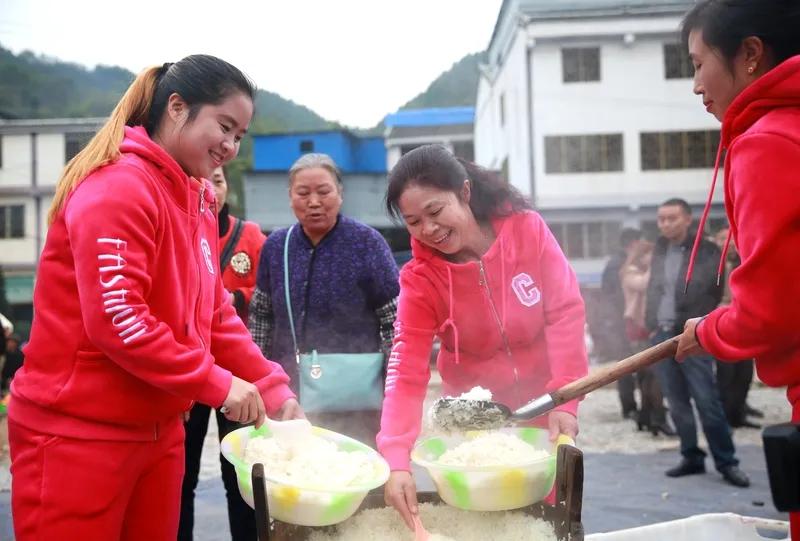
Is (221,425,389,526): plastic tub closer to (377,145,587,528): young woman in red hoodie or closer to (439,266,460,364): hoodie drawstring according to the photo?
(377,145,587,528): young woman in red hoodie

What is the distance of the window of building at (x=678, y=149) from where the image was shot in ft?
37.8

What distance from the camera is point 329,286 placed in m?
2.80

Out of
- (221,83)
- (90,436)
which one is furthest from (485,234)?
(90,436)

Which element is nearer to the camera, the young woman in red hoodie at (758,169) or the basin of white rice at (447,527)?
the young woman in red hoodie at (758,169)

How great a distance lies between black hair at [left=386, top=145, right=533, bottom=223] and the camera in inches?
74.2

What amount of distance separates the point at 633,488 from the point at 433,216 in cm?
292

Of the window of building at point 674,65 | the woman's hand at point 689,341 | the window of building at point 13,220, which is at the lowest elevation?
the woman's hand at point 689,341

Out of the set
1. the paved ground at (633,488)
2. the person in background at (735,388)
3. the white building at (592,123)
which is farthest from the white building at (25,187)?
the person in background at (735,388)

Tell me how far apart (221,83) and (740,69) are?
3.55 feet

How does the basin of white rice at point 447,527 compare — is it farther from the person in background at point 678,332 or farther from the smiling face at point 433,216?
the person in background at point 678,332

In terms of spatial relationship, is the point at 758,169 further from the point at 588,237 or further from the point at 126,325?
the point at 588,237

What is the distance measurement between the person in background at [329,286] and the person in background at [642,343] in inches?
130

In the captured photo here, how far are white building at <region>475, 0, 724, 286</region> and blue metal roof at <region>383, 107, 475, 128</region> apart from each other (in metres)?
1.43

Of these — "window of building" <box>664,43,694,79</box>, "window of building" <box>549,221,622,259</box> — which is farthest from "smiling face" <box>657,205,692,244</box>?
"window of building" <box>549,221,622,259</box>
